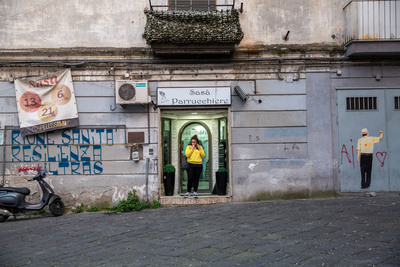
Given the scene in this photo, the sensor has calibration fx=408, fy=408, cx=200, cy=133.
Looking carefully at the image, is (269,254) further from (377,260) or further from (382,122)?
(382,122)

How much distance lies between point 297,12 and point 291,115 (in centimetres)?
278

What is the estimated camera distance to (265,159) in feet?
35.3

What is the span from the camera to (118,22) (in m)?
10.8

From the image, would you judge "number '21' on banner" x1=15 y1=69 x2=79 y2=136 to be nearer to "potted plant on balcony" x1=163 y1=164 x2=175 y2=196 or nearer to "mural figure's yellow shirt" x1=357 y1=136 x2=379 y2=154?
"potted plant on balcony" x1=163 y1=164 x2=175 y2=196

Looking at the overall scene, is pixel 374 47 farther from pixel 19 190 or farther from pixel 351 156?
pixel 19 190

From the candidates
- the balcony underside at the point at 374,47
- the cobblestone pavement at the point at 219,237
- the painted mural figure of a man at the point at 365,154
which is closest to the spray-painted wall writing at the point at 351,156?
the painted mural figure of a man at the point at 365,154

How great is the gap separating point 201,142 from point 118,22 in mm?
4420

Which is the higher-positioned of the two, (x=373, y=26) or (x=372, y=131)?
(x=373, y=26)

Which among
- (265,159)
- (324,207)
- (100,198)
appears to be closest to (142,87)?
(100,198)

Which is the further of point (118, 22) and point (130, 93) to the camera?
point (118, 22)

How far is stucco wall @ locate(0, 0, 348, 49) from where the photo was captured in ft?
35.0

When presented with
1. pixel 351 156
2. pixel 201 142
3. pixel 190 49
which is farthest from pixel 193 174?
pixel 351 156

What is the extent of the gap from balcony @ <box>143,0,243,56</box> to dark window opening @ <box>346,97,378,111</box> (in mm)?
3493

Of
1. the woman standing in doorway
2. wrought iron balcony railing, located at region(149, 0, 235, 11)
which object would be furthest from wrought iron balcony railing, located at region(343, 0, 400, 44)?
the woman standing in doorway
